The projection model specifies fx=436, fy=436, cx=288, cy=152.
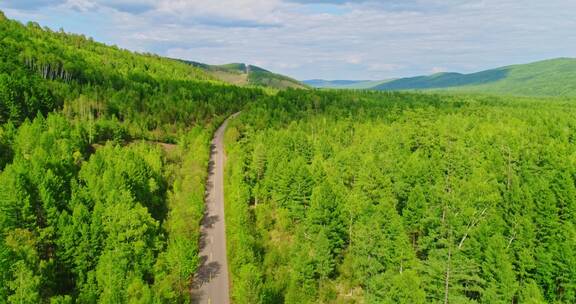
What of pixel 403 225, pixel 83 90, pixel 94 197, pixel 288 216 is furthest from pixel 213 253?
pixel 83 90

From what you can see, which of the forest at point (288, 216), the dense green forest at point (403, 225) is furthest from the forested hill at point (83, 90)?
the dense green forest at point (403, 225)

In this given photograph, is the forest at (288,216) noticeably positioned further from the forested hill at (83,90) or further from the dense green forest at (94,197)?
the forested hill at (83,90)

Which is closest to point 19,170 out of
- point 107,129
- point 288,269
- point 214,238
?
point 214,238

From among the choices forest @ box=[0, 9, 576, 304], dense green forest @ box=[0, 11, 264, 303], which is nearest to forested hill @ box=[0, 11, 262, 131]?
dense green forest @ box=[0, 11, 264, 303]

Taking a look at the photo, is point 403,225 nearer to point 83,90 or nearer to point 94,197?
point 94,197

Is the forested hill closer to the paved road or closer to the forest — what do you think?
the forest
